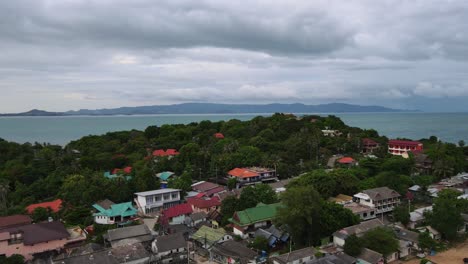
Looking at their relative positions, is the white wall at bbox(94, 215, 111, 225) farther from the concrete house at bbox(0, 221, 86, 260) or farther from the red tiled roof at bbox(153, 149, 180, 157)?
the red tiled roof at bbox(153, 149, 180, 157)

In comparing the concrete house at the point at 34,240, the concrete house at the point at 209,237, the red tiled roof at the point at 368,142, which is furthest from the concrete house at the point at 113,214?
the red tiled roof at the point at 368,142

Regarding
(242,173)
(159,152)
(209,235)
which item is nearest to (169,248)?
(209,235)

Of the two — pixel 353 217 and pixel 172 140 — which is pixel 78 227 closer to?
pixel 353 217

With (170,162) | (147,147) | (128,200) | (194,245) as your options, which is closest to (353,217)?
(194,245)

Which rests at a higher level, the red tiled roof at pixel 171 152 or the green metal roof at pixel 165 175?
the red tiled roof at pixel 171 152

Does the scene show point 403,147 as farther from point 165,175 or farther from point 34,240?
point 34,240

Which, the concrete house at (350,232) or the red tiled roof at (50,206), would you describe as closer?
the concrete house at (350,232)

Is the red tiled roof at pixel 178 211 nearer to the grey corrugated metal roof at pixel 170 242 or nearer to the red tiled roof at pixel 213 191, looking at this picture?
the red tiled roof at pixel 213 191

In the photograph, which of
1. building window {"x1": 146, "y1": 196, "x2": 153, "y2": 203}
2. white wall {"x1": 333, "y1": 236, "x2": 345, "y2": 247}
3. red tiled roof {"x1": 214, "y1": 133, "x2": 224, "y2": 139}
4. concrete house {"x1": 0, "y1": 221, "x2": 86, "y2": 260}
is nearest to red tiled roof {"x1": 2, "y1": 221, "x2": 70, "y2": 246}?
concrete house {"x1": 0, "y1": 221, "x2": 86, "y2": 260}
